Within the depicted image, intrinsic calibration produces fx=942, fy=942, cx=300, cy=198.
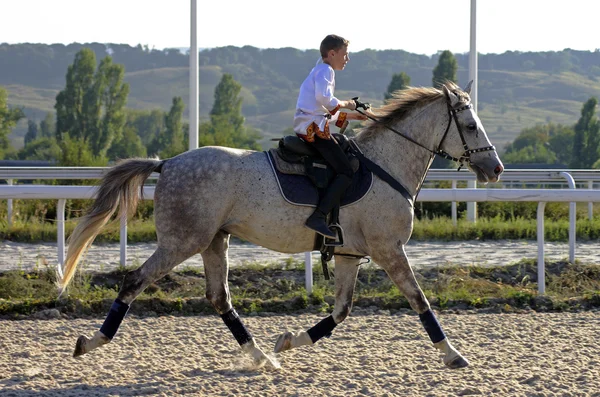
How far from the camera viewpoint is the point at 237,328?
258 inches

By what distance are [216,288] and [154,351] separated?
656mm

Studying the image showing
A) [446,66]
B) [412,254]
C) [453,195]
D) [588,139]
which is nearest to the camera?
[453,195]

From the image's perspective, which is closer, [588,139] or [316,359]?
[316,359]

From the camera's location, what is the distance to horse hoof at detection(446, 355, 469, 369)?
20.2 ft

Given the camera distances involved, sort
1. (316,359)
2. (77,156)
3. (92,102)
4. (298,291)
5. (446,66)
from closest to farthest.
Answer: (316,359)
(298,291)
(77,156)
(446,66)
(92,102)

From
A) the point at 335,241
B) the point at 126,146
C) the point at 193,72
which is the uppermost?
the point at 193,72

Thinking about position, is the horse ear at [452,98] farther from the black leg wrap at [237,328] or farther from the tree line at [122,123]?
the tree line at [122,123]

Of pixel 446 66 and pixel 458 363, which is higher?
pixel 446 66

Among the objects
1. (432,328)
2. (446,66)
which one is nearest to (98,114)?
(446,66)

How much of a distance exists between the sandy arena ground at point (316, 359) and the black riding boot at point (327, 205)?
930 millimetres

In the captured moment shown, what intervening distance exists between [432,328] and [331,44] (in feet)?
6.74

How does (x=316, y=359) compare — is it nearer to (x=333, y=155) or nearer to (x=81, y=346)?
(x=333, y=155)

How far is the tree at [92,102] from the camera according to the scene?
270 ft

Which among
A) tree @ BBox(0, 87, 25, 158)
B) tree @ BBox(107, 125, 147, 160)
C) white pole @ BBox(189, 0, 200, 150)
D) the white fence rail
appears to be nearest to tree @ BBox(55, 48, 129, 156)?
tree @ BBox(107, 125, 147, 160)
